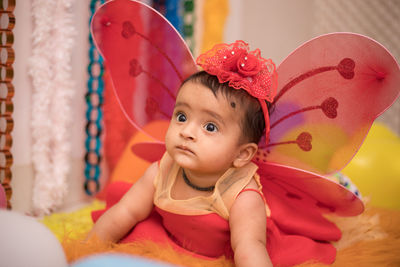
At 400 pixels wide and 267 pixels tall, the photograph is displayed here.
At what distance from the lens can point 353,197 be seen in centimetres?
102

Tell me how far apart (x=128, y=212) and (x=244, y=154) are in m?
0.35

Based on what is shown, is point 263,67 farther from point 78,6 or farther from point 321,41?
point 78,6

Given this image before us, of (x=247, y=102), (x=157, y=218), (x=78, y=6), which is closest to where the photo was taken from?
(x=247, y=102)

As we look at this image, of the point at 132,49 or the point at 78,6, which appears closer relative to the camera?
the point at 132,49

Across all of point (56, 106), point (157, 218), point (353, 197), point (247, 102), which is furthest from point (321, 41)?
point (56, 106)

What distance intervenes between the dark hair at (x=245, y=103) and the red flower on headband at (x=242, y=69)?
0.06 ft

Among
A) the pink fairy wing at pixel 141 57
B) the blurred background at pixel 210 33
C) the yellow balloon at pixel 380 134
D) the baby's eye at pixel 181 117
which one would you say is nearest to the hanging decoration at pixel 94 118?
the blurred background at pixel 210 33

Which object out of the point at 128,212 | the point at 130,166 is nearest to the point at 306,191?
the point at 128,212

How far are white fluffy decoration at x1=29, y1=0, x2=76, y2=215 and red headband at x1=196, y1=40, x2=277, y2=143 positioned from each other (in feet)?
1.93

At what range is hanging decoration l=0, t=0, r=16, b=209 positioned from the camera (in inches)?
42.6

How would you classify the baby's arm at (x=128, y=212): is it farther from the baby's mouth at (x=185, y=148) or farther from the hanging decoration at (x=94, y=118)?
the hanging decoration at (x=94, y=118)

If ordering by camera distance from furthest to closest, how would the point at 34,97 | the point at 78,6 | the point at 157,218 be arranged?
the point at 78,6 < the point at 34,97 < the point at 157,218

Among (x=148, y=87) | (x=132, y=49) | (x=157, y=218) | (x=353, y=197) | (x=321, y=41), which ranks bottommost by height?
(x=157, y=218)

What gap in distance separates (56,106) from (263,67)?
74 cm
